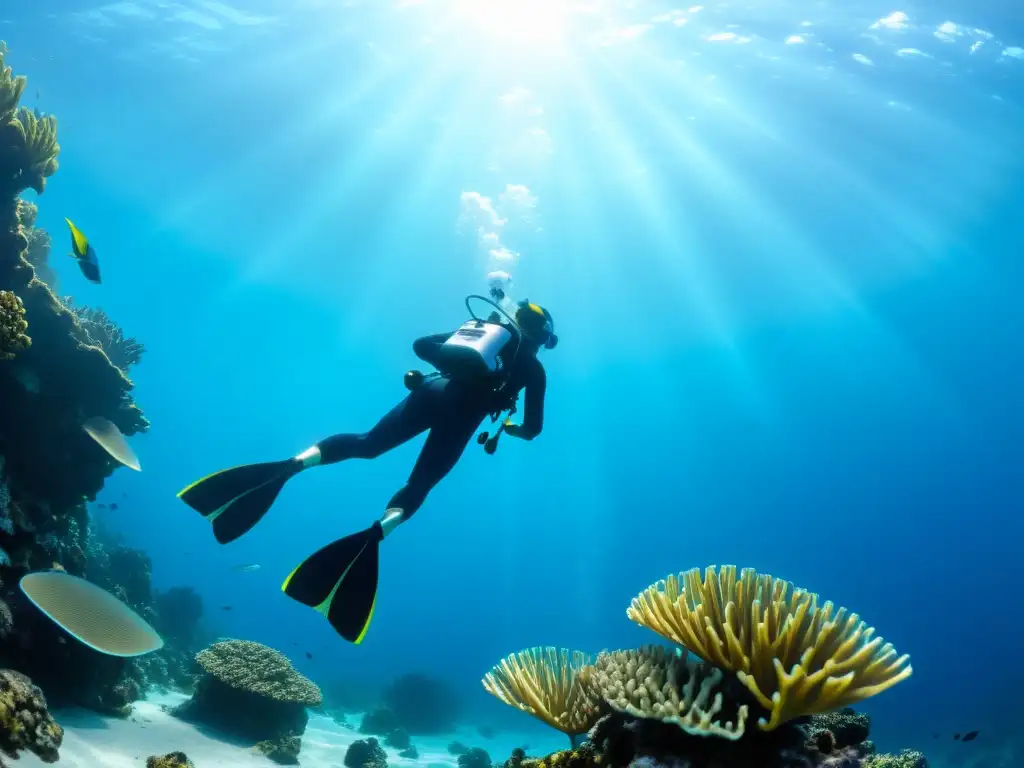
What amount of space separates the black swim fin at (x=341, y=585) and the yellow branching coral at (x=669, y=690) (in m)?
2.00

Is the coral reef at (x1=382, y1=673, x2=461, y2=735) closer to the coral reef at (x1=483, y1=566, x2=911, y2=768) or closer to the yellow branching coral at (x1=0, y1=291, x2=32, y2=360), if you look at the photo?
the yellow branching coral at (x1=0, y1=291, x2=32, y2=360)

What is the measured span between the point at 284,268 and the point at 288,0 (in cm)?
2609

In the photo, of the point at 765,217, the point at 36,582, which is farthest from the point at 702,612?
the point at 765,217

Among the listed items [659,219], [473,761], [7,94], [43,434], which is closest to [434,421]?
[43,434]

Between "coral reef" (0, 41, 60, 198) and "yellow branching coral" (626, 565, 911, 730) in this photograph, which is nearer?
"yellow branching coral" (626, 565, 911, 730)

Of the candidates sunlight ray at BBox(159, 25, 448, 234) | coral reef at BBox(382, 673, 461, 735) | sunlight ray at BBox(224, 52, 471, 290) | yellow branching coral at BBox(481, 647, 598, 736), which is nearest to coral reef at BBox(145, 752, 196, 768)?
yellow branching coral at BBox(481, 647, 598, 736)

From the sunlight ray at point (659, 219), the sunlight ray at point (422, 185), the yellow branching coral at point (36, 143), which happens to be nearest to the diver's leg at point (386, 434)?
the yellow branching coral at point (36, 143)

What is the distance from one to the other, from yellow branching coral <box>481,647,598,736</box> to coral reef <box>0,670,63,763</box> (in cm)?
389

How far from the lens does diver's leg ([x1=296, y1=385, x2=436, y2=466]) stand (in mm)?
5852

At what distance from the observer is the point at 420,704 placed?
2534 cm

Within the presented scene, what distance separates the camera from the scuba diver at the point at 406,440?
454 centimetres

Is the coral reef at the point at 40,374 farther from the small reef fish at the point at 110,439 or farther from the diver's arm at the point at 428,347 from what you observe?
the diver's arm at the point at 428,347

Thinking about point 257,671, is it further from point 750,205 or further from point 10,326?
point 750,205

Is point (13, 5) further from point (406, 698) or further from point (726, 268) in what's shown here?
point (726, 268)
